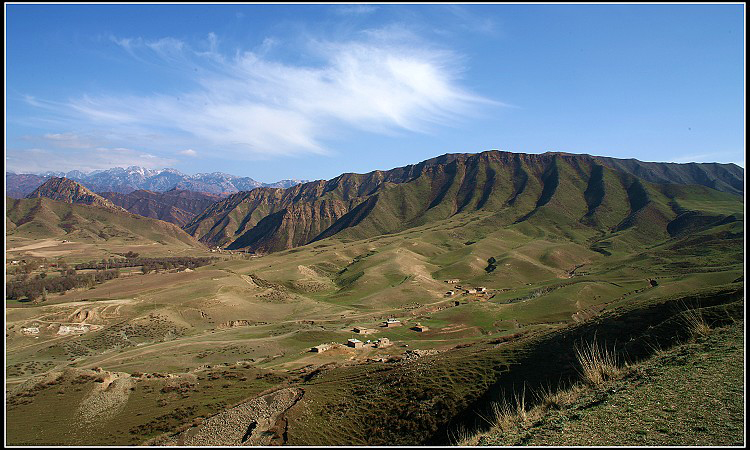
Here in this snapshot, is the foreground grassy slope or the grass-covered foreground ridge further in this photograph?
the foreground grassy slope

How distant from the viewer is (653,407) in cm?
1385

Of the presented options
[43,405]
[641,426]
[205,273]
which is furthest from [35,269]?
[641,426]

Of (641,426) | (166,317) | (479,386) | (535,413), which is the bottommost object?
(166,317)

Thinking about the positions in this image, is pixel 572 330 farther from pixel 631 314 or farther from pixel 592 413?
pixel 592 413

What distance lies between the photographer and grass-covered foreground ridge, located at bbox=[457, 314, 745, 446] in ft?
40.0

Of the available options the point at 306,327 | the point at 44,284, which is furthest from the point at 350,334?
the point at 44,284

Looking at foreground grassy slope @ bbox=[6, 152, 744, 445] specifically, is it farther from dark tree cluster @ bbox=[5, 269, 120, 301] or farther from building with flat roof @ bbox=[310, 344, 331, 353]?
dark tree cluster @ bbox=[5, 269, 120, 301]

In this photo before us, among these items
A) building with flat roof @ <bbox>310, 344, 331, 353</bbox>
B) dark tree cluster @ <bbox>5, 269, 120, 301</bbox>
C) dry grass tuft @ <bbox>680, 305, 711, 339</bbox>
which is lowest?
building with flat roof @ <bbox>310, 344, 331, 353</bbox>

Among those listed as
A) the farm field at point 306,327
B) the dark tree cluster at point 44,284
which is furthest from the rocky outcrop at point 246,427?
the dark tree cluster at point 44,284

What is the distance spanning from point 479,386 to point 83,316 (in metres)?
92.6

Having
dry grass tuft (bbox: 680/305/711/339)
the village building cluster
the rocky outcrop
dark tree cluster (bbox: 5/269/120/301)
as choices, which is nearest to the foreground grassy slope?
the rocky outcrop

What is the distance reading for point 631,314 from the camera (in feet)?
106

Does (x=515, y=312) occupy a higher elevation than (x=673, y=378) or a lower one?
lower

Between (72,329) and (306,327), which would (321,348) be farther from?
(72,329)
